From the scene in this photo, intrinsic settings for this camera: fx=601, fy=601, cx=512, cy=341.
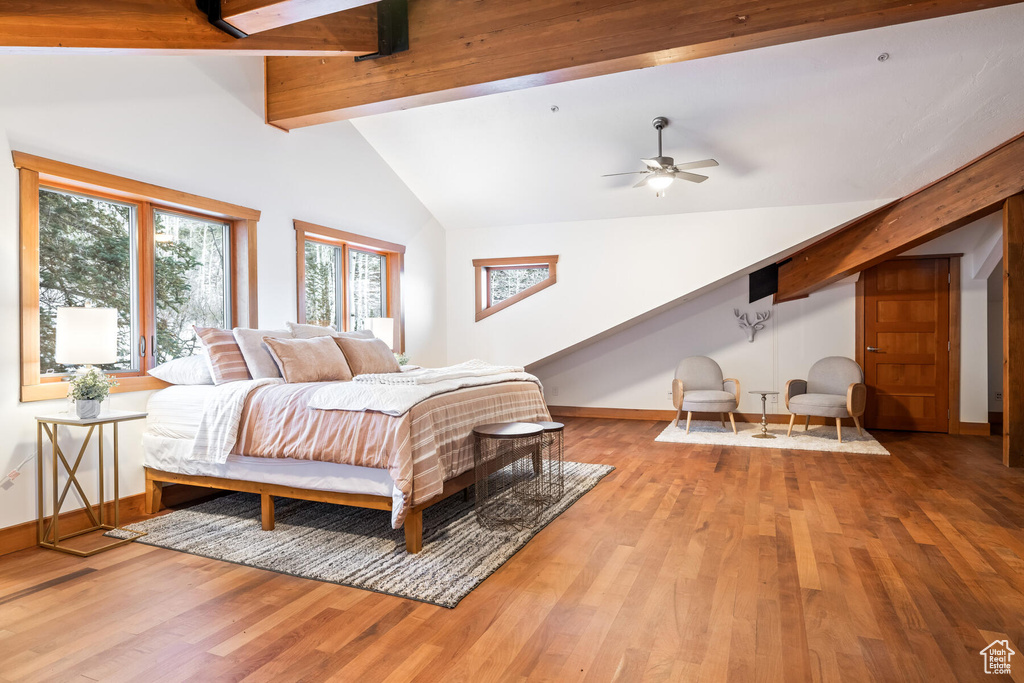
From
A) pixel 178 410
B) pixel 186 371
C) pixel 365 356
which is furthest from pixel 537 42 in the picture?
pixel 178 410

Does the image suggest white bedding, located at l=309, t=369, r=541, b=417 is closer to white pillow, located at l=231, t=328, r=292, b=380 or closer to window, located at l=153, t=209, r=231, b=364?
white pillow, located at l=231, t=328, r=292, b=380

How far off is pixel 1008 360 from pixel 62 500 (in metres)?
6.83

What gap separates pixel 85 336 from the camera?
3.02 meters

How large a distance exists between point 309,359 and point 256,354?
353 millimetres

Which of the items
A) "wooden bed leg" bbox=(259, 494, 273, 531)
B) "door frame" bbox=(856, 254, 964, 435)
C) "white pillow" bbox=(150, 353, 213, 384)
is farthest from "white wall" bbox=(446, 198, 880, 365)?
"wooden bed leg" bbox=(259, 494, 273, 531)

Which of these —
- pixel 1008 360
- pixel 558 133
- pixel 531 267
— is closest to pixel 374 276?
pixel 531 267

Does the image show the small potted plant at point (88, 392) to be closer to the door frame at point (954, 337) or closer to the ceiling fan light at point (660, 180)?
the ceiling fan light at point (660, 180)

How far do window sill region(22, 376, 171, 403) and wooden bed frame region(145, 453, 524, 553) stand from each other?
51 centimetres

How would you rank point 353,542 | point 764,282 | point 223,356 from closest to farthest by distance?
point 353,542
point 223,356
point 764,282

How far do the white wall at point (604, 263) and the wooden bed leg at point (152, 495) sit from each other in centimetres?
404

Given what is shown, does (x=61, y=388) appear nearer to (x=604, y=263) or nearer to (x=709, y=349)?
(x=604, y=263)

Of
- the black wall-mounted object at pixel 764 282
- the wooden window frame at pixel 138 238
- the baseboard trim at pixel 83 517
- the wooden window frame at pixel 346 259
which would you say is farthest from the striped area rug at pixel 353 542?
the black wall-mounted object at pixel 764 282

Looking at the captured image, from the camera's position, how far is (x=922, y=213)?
5.26 meters

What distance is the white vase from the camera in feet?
10.3
